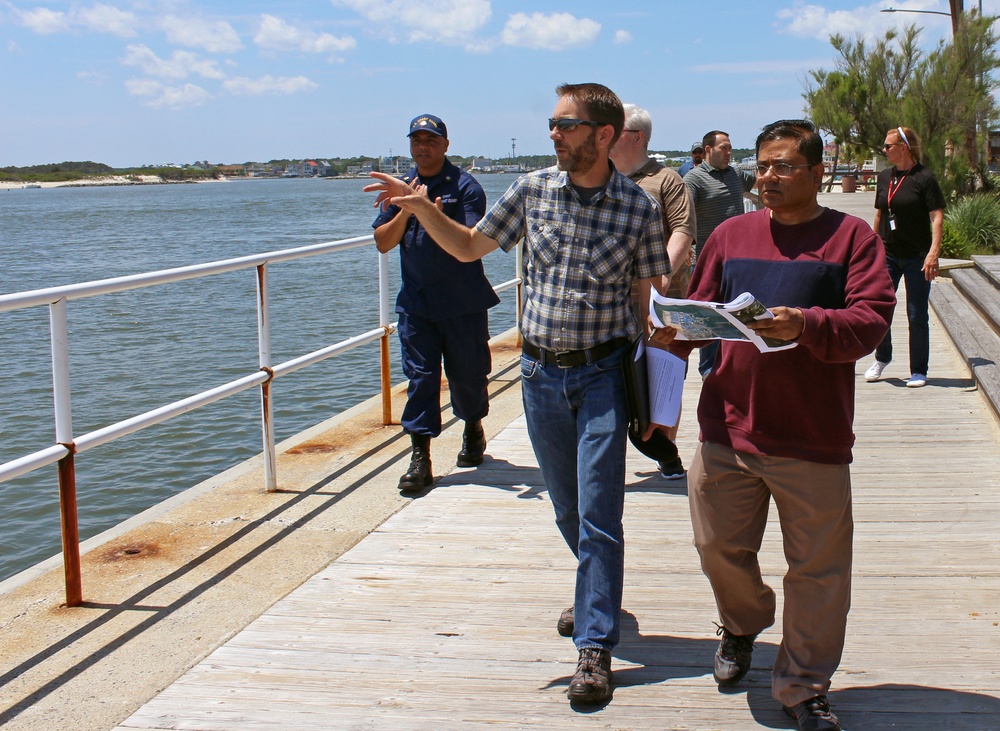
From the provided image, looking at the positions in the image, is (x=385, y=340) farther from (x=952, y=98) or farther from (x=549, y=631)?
(x=952, y=98)

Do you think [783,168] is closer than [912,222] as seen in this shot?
Yes

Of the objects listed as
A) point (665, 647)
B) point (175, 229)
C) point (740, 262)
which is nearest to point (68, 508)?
point (665, 647)

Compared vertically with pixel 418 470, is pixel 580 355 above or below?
above

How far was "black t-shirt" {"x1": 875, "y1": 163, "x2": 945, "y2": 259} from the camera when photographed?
24.9 ft

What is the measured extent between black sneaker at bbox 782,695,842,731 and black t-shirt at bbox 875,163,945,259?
5137 mm

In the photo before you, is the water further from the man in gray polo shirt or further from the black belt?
the black belt

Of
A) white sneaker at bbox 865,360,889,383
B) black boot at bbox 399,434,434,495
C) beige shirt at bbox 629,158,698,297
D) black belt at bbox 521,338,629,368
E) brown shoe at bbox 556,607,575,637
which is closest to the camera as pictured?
black belt at bbox 521,338,629,368

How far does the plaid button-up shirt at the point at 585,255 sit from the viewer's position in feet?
11.7

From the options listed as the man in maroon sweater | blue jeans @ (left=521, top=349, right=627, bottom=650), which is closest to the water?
blue jeans @ (left=521, top=349, right=627, bottom=650)

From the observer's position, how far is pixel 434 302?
5.72m

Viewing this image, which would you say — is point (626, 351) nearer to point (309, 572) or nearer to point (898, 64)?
point (309, 572)

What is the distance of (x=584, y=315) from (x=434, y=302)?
2.25 meters

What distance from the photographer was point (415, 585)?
14.4 feet

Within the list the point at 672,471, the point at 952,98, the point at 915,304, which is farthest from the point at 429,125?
the point at 952,98
